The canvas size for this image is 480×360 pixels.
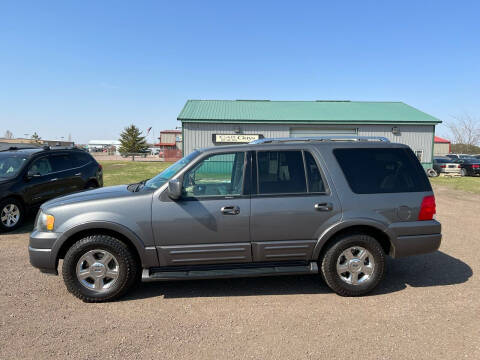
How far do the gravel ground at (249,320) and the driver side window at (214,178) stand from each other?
4.25ft

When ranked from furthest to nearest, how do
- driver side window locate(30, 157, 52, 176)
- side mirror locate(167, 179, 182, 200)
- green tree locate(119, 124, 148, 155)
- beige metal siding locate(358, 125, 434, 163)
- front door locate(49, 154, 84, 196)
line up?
green tree locate(119, 124, 148, 155), beige metal siding locate(358, 125, 434, 163), front door locate(49, 154, 84, 196), driver side window locate(30, 157, 52, 176), side mirror locate(167, 179, 182, 200)

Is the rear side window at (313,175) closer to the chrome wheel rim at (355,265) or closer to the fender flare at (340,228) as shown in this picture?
the fender flare at (340,228)

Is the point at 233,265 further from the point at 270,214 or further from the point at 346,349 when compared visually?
the point at 346,349

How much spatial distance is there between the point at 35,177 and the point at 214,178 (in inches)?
214

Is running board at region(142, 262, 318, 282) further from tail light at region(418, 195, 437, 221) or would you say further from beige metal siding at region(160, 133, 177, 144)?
beige metal siding at region(160, 133, 177, 144)

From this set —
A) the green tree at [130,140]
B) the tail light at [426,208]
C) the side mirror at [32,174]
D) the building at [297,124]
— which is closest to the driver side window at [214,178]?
the tail light at [426,208]

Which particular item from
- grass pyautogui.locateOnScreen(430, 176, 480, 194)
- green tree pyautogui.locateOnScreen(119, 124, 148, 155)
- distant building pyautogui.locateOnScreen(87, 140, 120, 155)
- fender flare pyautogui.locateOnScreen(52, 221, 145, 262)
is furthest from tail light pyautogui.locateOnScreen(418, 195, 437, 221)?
distant building pyautogui.locateOnScreen(87, 140, 120, 155)

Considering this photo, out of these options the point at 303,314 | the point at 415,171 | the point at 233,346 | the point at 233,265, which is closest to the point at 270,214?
the point at 233,265

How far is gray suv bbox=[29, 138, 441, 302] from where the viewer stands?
3.49m

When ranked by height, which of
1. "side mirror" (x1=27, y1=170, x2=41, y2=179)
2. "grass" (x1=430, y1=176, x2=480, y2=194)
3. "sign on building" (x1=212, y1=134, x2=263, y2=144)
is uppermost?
"sign on building" (x1=212, y1=134, x2=263, y2=144)

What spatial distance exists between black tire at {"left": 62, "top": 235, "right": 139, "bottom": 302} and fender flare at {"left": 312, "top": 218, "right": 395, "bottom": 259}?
2189mm

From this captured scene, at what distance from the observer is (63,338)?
2.91m

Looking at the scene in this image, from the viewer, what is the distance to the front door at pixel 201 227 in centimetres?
349

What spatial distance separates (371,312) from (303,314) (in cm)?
76
